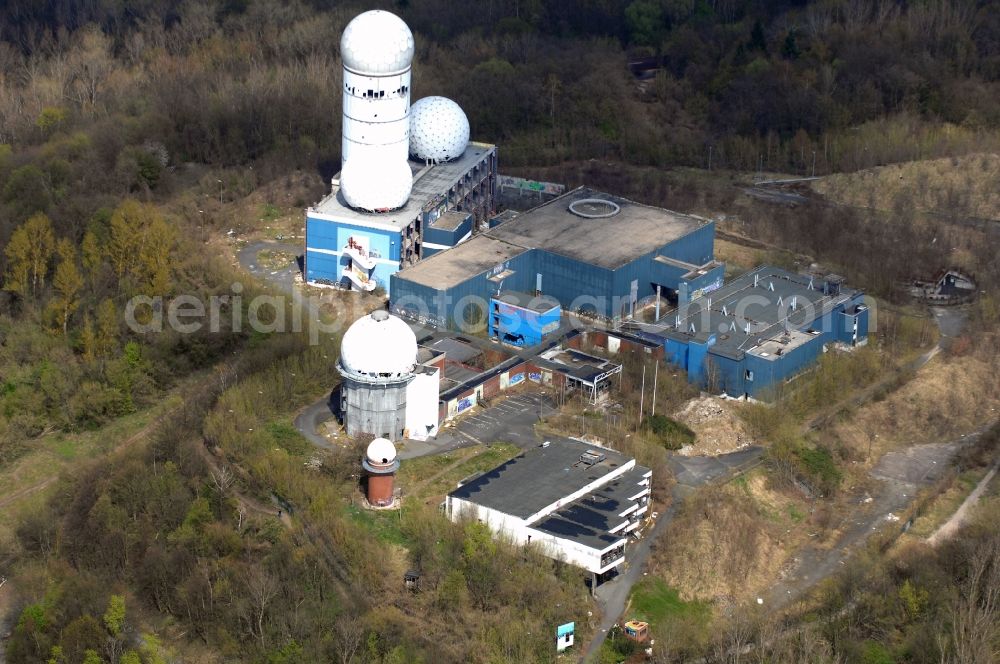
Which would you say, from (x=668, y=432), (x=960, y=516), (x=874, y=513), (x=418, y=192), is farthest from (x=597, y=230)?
(x=960, y=516)

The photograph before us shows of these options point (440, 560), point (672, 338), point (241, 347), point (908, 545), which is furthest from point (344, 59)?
point (908, 545)

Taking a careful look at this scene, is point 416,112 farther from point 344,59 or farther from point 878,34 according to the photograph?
point 878,34

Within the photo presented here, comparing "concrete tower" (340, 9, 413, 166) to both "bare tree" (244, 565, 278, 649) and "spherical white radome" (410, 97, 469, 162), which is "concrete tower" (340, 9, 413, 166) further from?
"bare tree" (244, 565, 278, 649)

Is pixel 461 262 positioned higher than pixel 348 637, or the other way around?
pixel 461 262

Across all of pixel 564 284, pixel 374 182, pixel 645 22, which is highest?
pixel 374 182

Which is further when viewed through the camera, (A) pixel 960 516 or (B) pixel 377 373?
(B) pixel 377 373

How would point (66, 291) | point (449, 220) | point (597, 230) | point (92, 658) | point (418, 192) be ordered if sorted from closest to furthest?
point (92, 658) → point (66, 291) → point (597, 230) → point (449, 220) → point (418, 192)

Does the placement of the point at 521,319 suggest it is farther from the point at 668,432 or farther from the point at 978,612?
the point at 978,612
